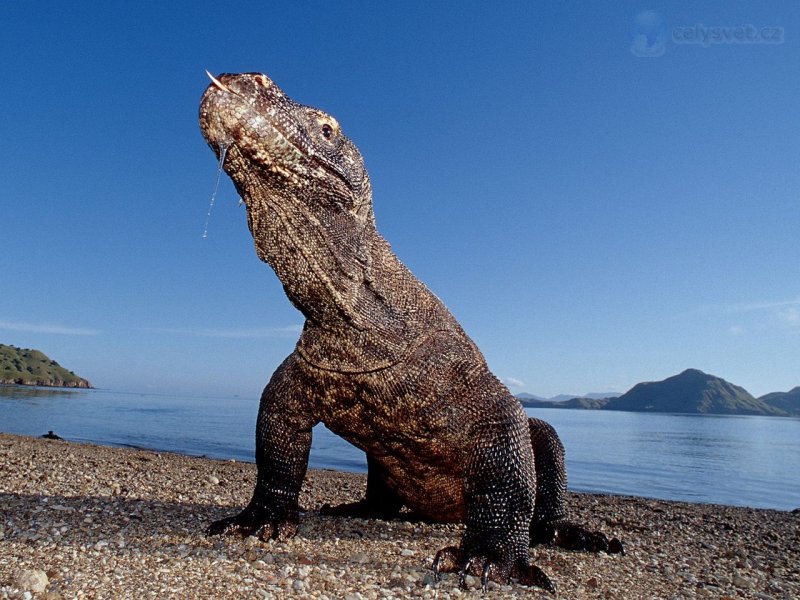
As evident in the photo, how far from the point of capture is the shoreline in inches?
172

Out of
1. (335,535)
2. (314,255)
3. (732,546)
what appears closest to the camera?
(314,255)

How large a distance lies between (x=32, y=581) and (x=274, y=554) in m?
1.78

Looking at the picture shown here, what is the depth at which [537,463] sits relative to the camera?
6.40m

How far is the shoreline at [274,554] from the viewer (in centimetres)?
436

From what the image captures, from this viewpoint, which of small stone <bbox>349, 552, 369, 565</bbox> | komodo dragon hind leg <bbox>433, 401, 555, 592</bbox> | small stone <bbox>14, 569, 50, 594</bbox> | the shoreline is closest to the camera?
small stone <bbox>14, 569, 50, 594</bbox>

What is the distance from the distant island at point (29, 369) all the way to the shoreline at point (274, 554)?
17051 centimetres

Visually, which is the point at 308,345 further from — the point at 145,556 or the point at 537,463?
the point at 537,463

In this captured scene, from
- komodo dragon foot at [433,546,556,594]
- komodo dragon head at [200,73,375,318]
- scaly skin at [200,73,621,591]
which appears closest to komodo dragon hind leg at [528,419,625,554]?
scaly skin at [200,73,621,591]

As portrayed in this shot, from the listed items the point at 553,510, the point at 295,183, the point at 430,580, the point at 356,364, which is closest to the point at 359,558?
the point at 430,580

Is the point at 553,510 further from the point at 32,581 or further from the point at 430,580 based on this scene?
the point at 32,581

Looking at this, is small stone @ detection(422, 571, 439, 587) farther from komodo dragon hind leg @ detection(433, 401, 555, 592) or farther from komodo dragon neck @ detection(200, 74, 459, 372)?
komodo dragon neck @ detection(200, 74, 459, 372)

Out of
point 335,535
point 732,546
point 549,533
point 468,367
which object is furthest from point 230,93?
point 732,546

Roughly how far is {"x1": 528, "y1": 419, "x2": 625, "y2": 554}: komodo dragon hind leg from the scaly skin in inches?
39.2

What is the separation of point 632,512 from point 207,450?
2010cm
